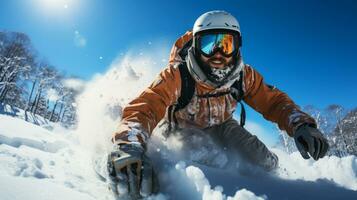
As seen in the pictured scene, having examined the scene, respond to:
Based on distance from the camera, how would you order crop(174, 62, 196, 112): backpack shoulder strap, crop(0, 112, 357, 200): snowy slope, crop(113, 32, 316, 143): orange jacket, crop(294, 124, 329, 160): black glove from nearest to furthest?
crop(0, 112, 357, 200): snowy slope, crop(113, 32, 316, 143): orange jacket, crop(294, 124, 329, 160): black glove, crop(174, 62, 196, 112): backpack shoulder strap

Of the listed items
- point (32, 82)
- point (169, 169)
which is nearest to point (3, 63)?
point (32, 82)

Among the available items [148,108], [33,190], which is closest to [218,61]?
[148,108]

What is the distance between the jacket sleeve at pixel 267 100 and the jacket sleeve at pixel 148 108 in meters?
1.04

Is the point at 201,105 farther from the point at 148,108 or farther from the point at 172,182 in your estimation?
the point at 172,182

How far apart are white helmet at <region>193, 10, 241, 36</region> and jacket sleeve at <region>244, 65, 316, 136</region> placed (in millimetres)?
621

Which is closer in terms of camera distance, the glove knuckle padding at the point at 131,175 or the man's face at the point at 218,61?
the glove knuckle padding at the point at 131,175

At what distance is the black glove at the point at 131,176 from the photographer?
7.16ft

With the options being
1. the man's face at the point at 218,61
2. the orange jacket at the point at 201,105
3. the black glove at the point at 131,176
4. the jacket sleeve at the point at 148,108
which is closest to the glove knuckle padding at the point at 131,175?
the black glove at the point at 131,176

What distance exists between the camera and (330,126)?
117 feet

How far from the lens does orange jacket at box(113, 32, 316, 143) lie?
122 inches

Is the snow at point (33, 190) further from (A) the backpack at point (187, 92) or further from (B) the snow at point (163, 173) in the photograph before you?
(A) the backpack at point (187, 92)

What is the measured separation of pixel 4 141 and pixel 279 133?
37344mm

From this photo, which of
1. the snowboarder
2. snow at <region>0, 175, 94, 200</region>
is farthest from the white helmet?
snow at <region>0, 175, 94, 200</region>

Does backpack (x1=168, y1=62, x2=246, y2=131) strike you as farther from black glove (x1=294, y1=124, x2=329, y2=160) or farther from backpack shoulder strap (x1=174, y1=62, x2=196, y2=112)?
black glove (x1=294, y1=124, x2=329, y2=160)
